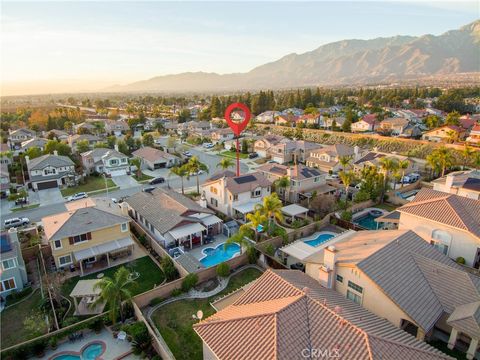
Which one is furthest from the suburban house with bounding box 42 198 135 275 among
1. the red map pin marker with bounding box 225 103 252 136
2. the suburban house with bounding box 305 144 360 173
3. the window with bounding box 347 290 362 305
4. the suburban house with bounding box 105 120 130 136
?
the suburban house with bounding box 105 120 130 136

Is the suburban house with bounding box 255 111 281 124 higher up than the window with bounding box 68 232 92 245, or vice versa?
the suburban house with bounding box 255 111 281 124

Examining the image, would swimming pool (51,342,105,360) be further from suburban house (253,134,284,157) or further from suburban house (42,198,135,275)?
suburban house (253,134,284,157)

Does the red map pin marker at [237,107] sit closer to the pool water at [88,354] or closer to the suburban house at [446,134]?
the pool water at [88,354]

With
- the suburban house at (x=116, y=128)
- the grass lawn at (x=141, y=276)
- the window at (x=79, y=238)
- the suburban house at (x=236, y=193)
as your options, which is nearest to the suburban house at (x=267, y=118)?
the suburban house at (x=116, y=128)

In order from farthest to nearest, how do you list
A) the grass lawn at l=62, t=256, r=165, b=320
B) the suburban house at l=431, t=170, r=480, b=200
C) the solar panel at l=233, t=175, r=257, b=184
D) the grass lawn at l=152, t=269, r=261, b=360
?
the solar panel at l=233, t=175, r=257, b=184
the suburban house at l=431, t=170, r=480, b=200
the grass lawn at l=62, t=256, r=165, b=320
the grass lawn at l=152, t=269, r=261, b=360

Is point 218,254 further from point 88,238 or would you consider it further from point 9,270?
point 9,270

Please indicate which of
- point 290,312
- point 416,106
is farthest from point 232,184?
point 416,106
